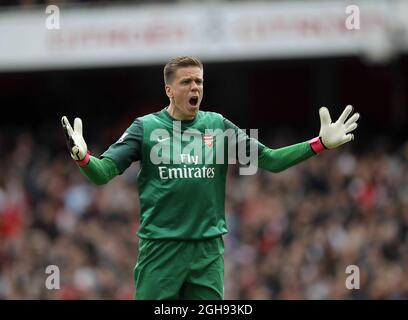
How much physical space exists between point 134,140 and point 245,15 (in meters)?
14.3

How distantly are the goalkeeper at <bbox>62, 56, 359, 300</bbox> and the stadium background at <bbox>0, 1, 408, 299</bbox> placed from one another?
695cm

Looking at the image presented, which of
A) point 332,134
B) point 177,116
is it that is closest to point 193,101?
point 177,116

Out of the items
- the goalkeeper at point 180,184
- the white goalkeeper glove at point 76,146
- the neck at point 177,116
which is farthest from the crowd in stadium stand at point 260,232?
the white goalkeeper glove at point 76,146

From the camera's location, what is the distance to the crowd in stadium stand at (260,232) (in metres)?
16.8

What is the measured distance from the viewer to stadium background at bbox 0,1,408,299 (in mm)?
17203

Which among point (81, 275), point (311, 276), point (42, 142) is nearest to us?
point (311, 276)

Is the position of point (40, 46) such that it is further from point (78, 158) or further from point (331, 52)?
point (78, 158)

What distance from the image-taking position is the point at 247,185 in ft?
65.6

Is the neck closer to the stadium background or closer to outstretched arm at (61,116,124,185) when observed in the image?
outstretched arm at (61,116,124,185)

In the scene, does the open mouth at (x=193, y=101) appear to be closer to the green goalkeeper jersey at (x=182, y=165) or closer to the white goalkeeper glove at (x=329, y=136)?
the green goalkeeper jersey at (x=182, y=165)

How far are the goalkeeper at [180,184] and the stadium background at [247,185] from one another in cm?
695

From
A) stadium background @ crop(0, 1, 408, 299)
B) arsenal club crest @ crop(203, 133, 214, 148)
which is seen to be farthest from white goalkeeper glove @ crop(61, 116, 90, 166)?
stadium background @ crop(0, 1, 408, 299)
